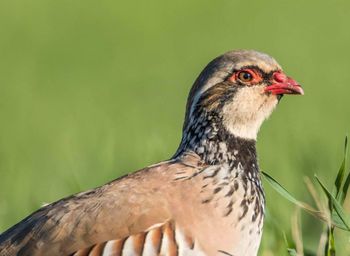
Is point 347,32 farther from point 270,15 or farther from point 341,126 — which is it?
point 341,126

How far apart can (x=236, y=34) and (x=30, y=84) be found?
3.68 m

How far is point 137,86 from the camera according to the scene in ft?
50.7

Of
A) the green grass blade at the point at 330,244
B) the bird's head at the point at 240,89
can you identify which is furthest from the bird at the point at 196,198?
the green grass blade at the point at 330,244

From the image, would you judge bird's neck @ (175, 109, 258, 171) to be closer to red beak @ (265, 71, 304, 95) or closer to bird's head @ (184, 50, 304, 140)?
bird's head @ (184, 50, 304, 140)

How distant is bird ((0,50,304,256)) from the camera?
19.3ft

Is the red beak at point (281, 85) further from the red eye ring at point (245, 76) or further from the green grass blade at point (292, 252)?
the green grass blade at point (292, 252)

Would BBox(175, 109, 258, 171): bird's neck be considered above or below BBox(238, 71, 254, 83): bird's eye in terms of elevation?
below

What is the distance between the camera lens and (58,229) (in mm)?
5961

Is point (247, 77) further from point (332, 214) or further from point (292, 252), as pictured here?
point (292, 252)

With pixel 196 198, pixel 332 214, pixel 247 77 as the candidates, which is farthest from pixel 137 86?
pixel 332 214

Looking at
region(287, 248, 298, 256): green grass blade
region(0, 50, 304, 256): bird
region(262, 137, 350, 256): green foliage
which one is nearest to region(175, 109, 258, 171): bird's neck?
region(0, 50, 304, 256): bird

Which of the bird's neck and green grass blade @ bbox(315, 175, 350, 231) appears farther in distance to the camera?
the bird's neck

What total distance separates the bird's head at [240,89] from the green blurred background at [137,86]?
25.3 inches

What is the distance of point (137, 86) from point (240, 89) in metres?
9.00
